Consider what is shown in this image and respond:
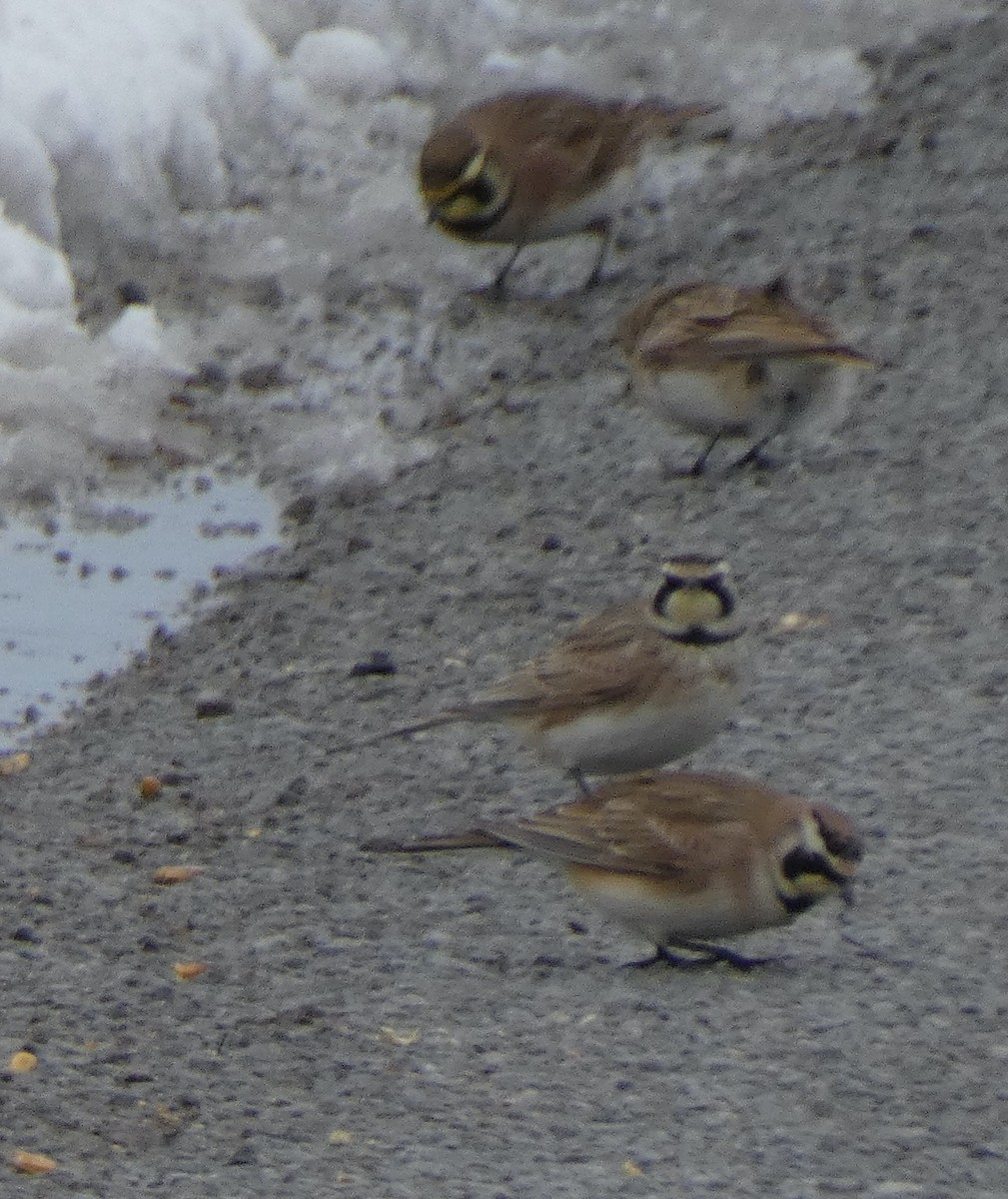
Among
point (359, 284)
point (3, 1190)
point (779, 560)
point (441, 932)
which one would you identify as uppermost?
point (359, 284)

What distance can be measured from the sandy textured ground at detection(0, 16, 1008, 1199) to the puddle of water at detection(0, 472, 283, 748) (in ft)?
0.60

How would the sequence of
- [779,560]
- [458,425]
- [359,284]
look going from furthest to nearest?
1. [359,284]
2. [458,425]
3. [779,560]

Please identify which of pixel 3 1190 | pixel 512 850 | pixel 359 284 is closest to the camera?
pixel 3 1190

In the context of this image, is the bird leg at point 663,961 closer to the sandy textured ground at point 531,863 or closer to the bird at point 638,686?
the sandy textured ground at point 531,863

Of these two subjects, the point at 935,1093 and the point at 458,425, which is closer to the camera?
the point at 935,1093

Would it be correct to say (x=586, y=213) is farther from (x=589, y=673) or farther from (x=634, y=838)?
(x=634, y=838)

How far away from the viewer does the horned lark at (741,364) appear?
393 inches

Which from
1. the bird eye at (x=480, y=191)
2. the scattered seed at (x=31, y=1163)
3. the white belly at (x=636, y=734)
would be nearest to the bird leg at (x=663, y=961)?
the white belly at (x=636, y=734)

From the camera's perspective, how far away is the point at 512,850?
6.82 m

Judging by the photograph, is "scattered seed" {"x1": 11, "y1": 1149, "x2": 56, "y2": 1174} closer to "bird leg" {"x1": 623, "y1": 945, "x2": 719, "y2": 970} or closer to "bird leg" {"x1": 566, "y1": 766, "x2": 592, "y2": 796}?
"bird leg" {"x1": 623, "y1": 945, "x2": 719, "y2": 970}

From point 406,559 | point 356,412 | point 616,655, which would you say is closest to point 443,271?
point 356,412

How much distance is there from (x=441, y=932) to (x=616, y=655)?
0.88m

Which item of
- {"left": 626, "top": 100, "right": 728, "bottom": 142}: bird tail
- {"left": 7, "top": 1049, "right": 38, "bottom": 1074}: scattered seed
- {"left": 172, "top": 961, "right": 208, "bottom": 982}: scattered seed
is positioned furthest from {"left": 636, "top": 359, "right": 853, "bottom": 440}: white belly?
{"left": 7, "top": 1049, "right": 38, "bottom": 1074}: scattered seed

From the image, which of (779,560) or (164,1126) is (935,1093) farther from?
(779,560)
